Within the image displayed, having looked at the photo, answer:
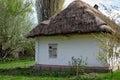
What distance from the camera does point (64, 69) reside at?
21.5 metres

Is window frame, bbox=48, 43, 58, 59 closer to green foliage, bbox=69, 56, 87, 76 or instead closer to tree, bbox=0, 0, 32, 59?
green foliage, bbox=69, 56, 87, 76

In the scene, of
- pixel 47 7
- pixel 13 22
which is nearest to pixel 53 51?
pixel 47 7

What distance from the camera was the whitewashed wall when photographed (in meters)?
21.0

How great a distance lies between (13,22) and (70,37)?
484 inches

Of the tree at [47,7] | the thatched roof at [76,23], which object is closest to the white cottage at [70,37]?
the thatched roof at [76,23]

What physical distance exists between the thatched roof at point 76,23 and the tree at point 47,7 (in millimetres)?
6173

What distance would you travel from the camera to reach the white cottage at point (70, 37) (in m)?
20.9

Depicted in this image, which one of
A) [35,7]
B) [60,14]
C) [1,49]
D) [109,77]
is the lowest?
[109,77]

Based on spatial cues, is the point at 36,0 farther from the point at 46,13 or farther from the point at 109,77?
the point at 109,77

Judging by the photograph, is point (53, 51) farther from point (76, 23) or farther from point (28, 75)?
point (28, 75)

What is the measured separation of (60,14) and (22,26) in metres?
10.9

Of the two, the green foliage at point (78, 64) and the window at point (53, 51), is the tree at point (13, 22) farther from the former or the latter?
the green foliage at point (78, 64)

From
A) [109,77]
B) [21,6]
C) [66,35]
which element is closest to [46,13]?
[21,6]

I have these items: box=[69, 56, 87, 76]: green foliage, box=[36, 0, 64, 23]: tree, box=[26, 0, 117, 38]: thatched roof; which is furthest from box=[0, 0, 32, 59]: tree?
box=[69, 56, 87, 76]: green foliage
